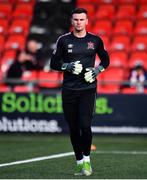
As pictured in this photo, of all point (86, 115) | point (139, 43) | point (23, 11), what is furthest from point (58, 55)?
point (23, 11)

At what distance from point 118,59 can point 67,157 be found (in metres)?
7.70

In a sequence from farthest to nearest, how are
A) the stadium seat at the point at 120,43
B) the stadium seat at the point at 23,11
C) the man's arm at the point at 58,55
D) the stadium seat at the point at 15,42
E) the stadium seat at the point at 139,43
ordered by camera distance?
the stadium seat at the point at 23,11, the stadium seat at the point at 15,42, the stadium seat at the point at 120,43, the stadium seat at the point at 139,43, the man's arm at the point at 58,55

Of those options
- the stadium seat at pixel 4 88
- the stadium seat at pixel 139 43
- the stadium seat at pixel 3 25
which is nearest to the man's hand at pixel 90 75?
the stadium seat at pixel 4 88

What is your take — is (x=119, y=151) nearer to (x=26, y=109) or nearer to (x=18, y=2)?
(x=26, y=109)

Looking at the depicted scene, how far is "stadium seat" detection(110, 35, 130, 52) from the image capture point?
63.3ft

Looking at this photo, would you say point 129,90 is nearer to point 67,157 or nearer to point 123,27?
point 123,27

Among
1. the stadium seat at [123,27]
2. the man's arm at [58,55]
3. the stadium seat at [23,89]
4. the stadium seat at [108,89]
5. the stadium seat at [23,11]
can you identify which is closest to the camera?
the man's arm at [58,55]

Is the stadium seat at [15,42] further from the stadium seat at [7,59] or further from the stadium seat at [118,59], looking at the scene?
the stadium seat at [118,59]

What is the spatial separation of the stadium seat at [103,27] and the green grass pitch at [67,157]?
4693 millimetres

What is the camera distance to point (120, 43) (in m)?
19.5

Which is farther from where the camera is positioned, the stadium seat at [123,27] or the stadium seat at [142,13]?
the stadium seat at [142,13]

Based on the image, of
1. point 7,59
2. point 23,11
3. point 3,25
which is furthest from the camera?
point 23,11

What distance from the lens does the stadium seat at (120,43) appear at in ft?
63.3

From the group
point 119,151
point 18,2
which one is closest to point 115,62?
point 18,2
